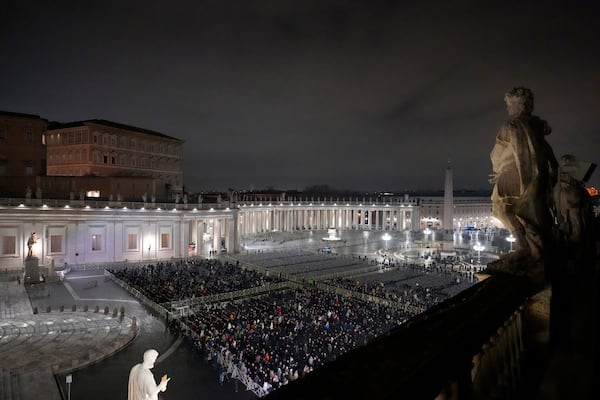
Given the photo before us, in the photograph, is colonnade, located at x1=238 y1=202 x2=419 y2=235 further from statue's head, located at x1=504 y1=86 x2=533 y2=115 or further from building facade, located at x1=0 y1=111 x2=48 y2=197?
statue's head, located at x1=504 y1=86 x2=533 y2=115

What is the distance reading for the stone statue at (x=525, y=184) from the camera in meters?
6.42

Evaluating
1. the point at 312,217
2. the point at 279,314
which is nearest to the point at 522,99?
the point at 279,314

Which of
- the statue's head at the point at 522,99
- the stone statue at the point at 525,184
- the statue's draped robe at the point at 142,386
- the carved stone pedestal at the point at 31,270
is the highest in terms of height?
the statue's head at the point at 522,99

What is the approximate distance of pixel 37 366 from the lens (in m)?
18.4

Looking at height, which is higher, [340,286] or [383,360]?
[383,360]

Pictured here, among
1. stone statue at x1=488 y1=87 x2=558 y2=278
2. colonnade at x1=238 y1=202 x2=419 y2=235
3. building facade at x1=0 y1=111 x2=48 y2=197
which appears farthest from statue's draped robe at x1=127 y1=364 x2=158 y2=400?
colonnade at x1=238 y1=202 x2=419 y2=235

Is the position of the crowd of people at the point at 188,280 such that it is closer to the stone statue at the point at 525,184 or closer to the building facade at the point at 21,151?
the building facade at the point at 21,151

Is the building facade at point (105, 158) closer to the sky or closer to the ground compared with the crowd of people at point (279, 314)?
closer to the sky

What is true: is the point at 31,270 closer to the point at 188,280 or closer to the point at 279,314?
the point at 188,280

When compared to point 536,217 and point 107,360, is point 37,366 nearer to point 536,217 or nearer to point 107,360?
point 107,360

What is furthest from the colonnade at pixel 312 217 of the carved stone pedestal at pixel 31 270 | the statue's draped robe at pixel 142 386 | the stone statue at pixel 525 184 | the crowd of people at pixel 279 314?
the stone statue at pixel 525 184

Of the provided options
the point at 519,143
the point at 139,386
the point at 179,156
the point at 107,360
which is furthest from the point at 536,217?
the point at 179,156

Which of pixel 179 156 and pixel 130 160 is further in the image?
pixel 179 156

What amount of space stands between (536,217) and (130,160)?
66.0m
